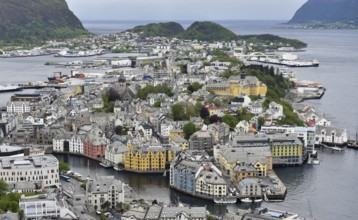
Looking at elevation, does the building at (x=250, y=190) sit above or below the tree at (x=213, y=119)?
below

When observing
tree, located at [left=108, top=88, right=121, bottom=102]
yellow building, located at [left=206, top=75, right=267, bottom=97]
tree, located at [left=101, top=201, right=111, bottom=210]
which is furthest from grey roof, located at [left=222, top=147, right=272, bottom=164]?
tree, located at [left=108, top=88, right=121, bottom=102]

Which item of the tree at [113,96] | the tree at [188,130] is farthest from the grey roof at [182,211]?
the tree at [113,96]

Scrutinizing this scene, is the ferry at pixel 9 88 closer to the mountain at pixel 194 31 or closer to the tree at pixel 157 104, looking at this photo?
the tree at pixel 157 104

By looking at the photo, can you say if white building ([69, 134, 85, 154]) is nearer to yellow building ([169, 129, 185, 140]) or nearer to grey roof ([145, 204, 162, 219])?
yellow building ([169, 129, 185, 140])

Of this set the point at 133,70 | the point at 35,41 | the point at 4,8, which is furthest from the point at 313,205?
the point at 4,8

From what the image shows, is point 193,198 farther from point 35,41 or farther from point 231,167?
point 35,41

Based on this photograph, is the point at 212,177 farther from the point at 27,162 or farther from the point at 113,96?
the point at 113,96

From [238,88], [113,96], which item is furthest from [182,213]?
[238,88]
